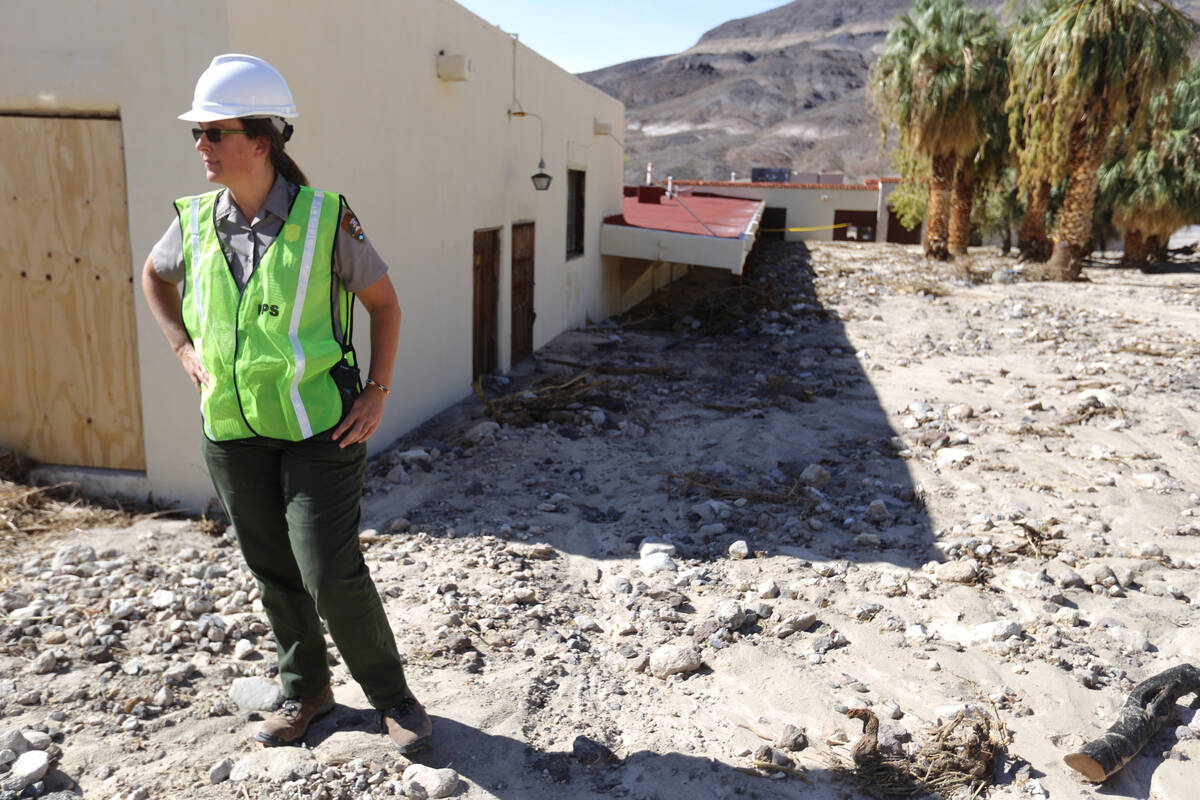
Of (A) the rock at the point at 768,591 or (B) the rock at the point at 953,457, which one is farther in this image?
(B) the rock at the point at 953,457

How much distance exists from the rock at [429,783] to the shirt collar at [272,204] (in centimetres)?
177

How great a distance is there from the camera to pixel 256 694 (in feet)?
11.1

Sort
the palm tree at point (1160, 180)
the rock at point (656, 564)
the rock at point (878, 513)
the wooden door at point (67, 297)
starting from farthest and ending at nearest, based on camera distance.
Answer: the palm tree at point (1160, 180), the rock at point (878, 513), the wooden door at point (67, 297), the rock at point (656, 564)

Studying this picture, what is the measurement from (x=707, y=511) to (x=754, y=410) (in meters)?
2.82

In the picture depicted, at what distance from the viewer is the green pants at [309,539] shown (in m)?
2.65

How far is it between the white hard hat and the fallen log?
318 centimetres

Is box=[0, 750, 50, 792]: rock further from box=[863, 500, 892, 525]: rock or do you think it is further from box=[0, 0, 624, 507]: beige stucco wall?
box=[863, 500, 892, 525]: rock

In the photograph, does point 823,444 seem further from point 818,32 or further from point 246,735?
point 818,32

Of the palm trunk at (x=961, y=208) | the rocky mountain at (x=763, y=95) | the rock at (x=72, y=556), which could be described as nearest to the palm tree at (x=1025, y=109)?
the palm trunk at (x=961, y=208)

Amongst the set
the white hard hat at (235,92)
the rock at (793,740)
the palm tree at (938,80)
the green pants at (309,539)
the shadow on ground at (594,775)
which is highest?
the palm tree at (938,80)

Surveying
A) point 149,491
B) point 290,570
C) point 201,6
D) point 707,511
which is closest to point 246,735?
point 290,570

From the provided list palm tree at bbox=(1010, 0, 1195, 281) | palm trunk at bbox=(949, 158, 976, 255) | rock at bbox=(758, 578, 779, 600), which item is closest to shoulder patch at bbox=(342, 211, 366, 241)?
rock at bbox=(758, 578, 779, 600)

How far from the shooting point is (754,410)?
835 cm

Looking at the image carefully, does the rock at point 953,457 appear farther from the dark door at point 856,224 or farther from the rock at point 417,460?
the dark door at point 856,224
